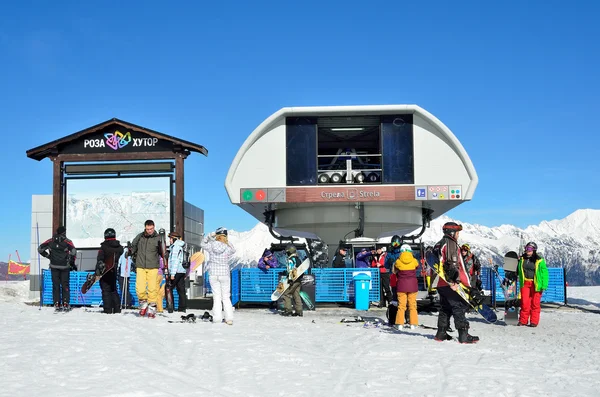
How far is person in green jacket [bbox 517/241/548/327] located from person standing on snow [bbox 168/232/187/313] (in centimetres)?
659

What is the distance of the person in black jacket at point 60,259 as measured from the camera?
12.2 m

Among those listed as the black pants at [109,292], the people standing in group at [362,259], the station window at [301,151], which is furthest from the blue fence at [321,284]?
the black pants at [109,292]

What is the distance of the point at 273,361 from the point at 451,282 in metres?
3.11

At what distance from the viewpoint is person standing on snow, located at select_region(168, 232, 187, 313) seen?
43.3 ft

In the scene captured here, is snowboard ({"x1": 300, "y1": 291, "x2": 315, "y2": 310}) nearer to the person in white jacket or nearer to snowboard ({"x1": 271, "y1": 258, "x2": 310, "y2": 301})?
snowboard ({"x1": 271, "y1": 258, "x2": 310, "y2": 301})

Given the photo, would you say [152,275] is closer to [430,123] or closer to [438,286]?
[438,286]

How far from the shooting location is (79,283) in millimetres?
15906

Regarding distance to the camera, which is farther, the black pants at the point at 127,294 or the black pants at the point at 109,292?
the black pants at the point at 127,294

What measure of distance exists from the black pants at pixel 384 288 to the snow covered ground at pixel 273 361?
12.5ft

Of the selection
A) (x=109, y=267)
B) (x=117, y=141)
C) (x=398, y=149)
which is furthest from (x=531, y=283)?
(x=117, y=141)

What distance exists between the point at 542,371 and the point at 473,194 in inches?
438

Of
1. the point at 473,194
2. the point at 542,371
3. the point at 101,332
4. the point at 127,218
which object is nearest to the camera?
the point at 542,371

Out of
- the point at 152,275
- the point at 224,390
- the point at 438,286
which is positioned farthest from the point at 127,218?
the point at 224,390

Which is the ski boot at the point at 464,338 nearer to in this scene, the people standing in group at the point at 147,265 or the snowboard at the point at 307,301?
the people standing in group at the point at 147,265
